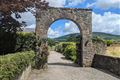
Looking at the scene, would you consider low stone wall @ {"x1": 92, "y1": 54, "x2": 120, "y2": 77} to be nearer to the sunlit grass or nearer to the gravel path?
the gravel path

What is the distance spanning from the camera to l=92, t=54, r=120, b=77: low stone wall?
1707cm

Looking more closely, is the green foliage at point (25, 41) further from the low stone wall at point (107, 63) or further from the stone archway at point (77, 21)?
the low stone wall at point (107, 63)

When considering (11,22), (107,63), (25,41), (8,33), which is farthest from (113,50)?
(11,22)

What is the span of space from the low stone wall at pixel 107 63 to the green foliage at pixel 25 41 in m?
5.14

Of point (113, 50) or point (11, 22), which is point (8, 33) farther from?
point (113, 50)

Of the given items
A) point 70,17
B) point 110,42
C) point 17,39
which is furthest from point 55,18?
point 110,42

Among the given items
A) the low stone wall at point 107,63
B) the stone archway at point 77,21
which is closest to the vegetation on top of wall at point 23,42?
the stone archway at point 77,21

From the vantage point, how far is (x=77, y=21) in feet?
73.0

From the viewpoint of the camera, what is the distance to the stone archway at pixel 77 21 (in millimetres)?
21766

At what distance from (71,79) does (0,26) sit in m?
6.16

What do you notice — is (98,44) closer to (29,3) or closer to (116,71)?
(116,71)

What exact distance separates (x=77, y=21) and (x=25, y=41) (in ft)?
14.8

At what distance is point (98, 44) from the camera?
23312mm

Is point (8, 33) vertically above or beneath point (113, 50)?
above
